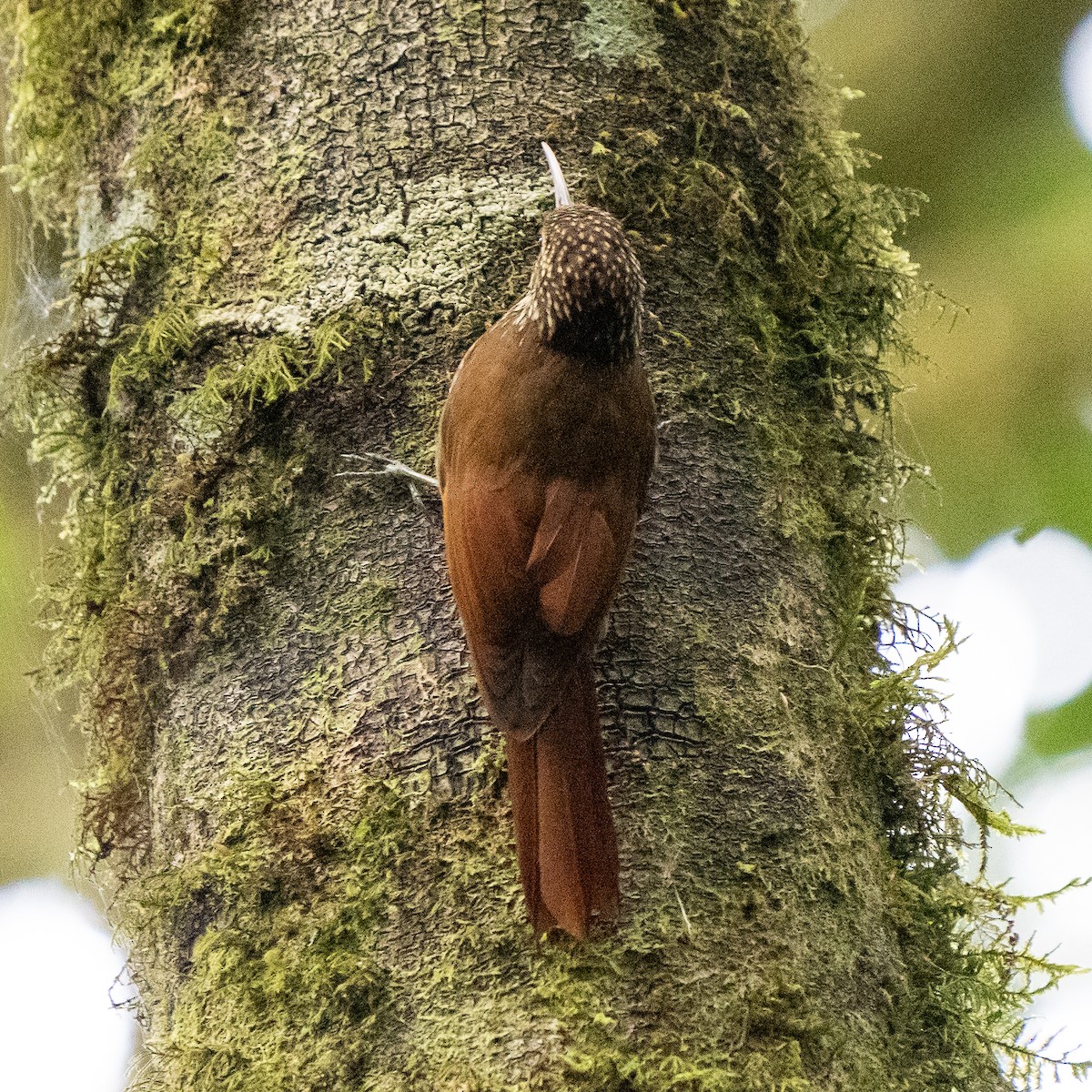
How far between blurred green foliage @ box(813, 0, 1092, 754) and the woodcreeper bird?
2.00 metres

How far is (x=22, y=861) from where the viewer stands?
4.43 m

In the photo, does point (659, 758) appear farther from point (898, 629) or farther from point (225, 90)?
point (225, 90)

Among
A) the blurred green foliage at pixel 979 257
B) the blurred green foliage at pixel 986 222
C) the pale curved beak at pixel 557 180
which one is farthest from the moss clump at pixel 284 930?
the blurred green foliage at pixel 986 222

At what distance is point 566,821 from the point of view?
1.87 meters

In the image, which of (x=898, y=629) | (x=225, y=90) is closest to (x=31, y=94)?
(x=225, y=90)

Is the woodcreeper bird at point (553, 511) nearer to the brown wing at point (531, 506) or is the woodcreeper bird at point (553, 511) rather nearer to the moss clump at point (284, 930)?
the brown wing at point (531, 506)

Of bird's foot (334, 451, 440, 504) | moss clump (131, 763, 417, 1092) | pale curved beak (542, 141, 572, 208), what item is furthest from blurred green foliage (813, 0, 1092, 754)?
moss clump (131, 763, 417, 1092)

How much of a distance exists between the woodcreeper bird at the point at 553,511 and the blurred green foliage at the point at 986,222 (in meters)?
2.00

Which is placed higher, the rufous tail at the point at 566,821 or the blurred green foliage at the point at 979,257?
the blurred green foliage at the point at 979,257

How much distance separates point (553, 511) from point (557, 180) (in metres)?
0.61

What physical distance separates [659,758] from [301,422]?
881mm

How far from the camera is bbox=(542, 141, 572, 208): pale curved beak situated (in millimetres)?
2293

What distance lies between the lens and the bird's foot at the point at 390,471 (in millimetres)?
2193

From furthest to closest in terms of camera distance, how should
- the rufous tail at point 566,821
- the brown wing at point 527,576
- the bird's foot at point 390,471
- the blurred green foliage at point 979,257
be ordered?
the blurred green foliage at point 979,257
the bird's foot at point 390,471
the brown wing at point 527,576
the rufous tail at point 566,821
